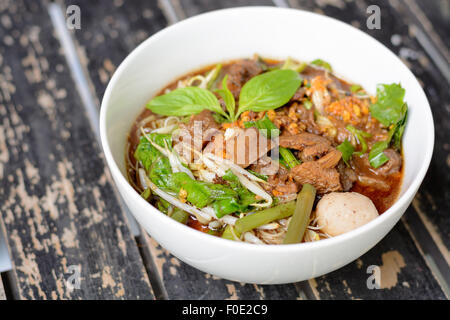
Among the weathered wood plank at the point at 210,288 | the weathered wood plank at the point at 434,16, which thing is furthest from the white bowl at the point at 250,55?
the weathered wood plank at the point at 434,16

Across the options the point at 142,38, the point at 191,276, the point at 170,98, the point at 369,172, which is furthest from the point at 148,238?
the point at 142,38

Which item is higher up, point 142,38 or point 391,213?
point 142,38

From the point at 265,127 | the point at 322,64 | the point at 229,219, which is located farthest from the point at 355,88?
the point at 229,219

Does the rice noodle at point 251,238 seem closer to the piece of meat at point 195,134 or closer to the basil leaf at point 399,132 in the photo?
the piece of meat at point 195,134

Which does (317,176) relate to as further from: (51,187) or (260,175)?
(51,187)

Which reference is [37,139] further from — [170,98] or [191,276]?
[191,276]
